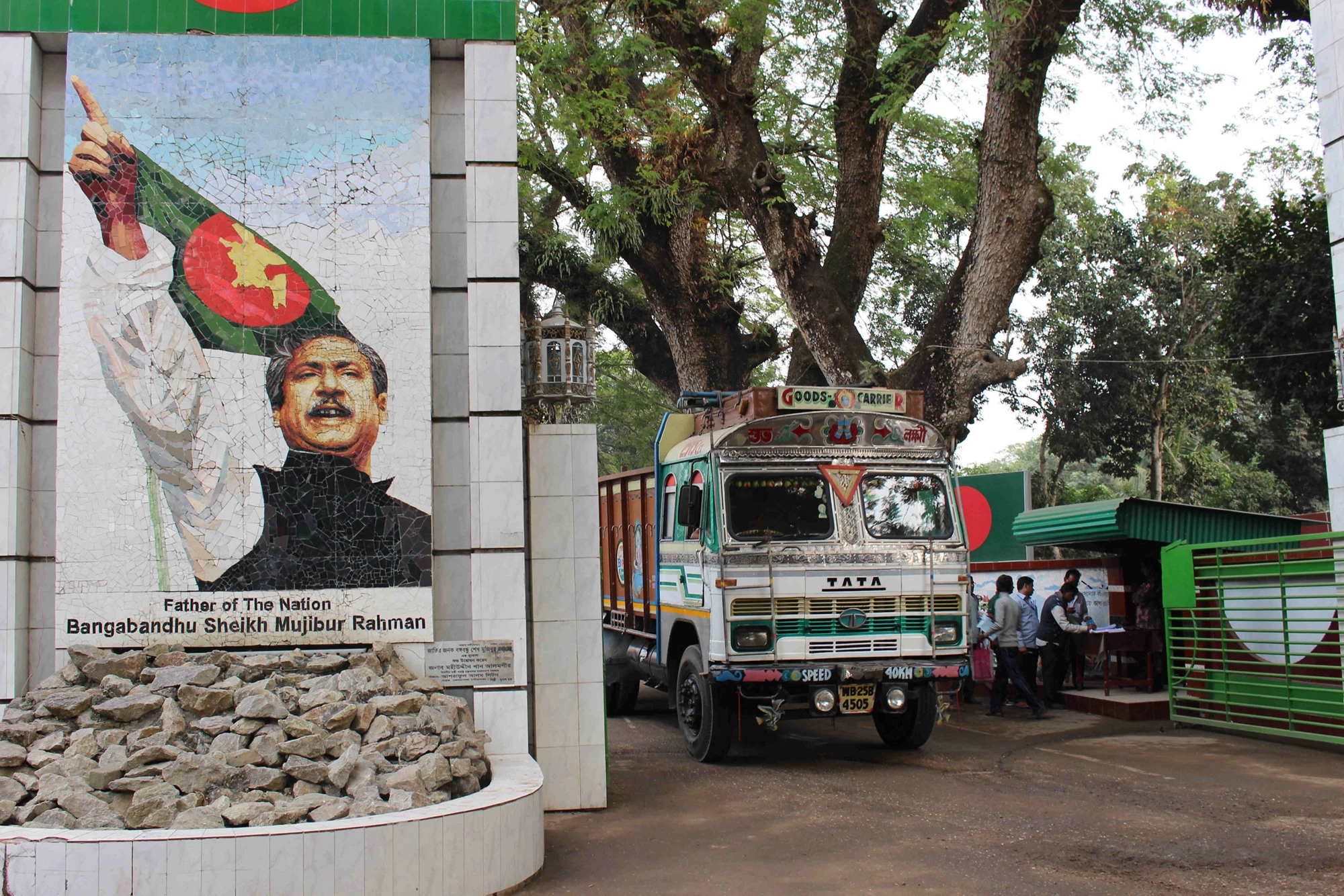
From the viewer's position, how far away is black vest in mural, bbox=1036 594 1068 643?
44.0 feet

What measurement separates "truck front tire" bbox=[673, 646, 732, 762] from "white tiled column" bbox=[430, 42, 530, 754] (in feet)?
8.20

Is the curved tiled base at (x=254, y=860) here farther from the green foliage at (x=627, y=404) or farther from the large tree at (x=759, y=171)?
the green foliage at (x=627, y=404)

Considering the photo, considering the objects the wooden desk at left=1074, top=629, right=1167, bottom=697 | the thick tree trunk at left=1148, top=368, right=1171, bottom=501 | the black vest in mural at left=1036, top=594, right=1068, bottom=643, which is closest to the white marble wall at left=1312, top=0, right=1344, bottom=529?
the wooden desk at left=1074, top=629, right=1167, bottom=697

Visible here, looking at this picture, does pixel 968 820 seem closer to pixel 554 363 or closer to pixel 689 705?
pixel 689 705

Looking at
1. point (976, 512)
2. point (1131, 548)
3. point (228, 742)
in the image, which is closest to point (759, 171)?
point (976, 512)

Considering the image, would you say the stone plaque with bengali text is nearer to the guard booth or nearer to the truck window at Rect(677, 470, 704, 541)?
the truck window at Rect(677, 470, 704, 541)

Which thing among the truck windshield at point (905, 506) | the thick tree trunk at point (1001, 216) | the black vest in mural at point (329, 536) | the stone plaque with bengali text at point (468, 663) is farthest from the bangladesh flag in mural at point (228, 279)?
the thick tree trunk at point (1001, 216)

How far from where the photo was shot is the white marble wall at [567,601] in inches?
332

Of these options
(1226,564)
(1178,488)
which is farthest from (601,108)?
(1178,488)

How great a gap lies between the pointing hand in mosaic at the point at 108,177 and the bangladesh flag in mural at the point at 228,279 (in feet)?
0.24

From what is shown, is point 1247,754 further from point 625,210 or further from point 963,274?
point 625,210

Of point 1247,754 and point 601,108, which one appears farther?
A: point 601,108

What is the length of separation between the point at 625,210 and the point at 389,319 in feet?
37.4

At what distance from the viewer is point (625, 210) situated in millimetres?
18672
